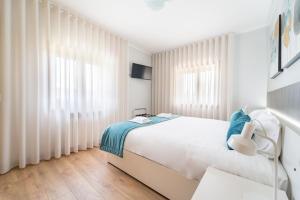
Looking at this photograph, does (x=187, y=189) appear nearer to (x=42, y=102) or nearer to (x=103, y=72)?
(x=42, y=102)

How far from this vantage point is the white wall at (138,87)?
4276 mm

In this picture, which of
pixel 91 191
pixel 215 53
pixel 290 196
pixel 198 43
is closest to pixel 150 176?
pixel 91 191

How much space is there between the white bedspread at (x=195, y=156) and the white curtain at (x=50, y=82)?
61.3 inches

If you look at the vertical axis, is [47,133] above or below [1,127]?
below

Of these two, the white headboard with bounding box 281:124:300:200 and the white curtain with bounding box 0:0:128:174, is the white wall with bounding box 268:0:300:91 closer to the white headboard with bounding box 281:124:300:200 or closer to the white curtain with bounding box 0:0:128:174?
the white headboard with bounding box 281:124:300:200

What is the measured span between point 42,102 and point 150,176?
86.2 inches

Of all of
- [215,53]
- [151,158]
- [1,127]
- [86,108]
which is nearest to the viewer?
[151,158]

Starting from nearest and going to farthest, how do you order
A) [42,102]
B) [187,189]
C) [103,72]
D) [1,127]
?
[187,189], [1,127], [42,102], [103,72]

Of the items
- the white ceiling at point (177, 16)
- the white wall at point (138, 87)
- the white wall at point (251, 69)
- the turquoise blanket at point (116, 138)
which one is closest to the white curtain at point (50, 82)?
the white ceiling at point (177, 16)

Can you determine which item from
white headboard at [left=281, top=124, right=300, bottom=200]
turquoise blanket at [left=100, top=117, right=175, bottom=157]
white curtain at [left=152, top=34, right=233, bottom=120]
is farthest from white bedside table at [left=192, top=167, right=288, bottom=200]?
white curtain at [left=152, top=34, right=233, bottom=120]

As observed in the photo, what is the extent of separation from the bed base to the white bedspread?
8cm

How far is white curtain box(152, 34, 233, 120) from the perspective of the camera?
341 cm

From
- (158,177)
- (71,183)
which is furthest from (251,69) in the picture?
(71,183)

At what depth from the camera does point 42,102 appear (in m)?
2.39
